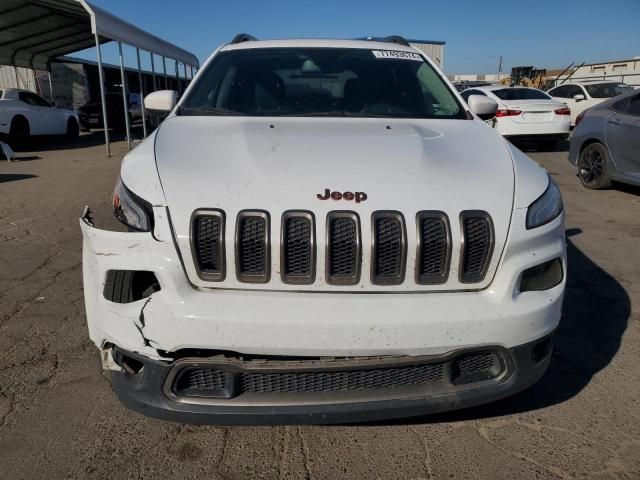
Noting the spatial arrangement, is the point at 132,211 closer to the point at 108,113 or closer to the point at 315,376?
the point at 315,376

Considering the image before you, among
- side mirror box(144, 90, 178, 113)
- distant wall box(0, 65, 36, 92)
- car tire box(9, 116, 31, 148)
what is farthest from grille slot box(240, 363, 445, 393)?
distant wall box(0, 65, 36, 92)

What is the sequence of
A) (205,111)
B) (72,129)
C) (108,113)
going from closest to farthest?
(205,111) → (72,129) → (108,113)

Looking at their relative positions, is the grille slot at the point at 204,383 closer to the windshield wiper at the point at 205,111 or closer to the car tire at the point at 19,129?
the windshield wiper at the point at 205,111

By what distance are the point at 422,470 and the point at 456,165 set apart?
4.22ft

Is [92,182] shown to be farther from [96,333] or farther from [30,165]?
[96,333]

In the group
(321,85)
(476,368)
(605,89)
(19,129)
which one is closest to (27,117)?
(19,129)

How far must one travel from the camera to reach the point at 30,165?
1127 centimetres

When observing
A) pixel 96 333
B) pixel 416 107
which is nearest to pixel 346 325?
pixel 96 333

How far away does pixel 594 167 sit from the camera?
778 cm

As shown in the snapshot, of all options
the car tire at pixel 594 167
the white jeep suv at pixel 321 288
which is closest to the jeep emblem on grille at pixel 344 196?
the white jeep suv at pixel 321 288

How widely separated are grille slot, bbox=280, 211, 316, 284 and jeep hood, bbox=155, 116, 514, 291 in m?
0.03

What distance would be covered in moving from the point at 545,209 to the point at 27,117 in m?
15.7

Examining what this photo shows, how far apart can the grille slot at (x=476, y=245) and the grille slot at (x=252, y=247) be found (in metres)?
0.74

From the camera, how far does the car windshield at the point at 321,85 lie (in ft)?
10.4
